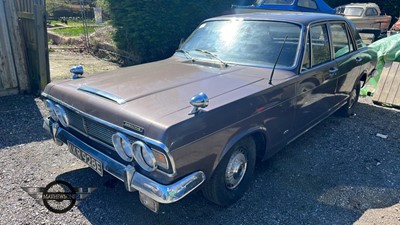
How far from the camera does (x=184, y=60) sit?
3.95 m

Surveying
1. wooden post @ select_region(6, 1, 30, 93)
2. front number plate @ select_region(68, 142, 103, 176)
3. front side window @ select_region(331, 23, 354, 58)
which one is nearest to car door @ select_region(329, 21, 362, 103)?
front side window @ select_region(331, 23, 354, 58)

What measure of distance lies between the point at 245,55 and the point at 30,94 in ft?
15.2

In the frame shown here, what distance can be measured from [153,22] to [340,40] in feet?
16.9

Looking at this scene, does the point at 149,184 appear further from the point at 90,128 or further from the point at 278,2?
the point at 278,2

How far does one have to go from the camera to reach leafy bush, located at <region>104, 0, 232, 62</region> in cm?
819

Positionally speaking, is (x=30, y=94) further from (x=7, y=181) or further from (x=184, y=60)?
(x=184, y=60)

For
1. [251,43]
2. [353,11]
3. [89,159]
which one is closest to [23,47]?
[89,159]

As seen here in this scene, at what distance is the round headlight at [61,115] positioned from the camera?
9.94 ft

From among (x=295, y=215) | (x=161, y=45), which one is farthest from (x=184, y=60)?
(x=161, y=45)

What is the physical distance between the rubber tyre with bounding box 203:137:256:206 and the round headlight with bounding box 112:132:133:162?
2.49ft

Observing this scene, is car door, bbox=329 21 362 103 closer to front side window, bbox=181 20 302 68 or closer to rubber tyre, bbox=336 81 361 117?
rubber tyre, bbox=336 81 361 117

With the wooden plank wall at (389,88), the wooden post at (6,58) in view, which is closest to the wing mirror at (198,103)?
the wooden post at (6,58)

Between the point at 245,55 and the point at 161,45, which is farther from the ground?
the point at 245,55

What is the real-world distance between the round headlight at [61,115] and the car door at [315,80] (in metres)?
2.45
